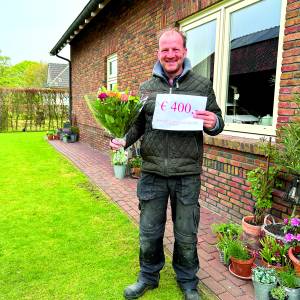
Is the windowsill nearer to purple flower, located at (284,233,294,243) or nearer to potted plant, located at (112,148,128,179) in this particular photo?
purple flower, located at (284,233,294,243)

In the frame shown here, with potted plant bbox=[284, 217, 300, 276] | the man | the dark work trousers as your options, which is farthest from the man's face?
potted plant bbox=[284, 217, 300, 276]

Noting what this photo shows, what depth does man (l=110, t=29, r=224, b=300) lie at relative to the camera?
7.64ft

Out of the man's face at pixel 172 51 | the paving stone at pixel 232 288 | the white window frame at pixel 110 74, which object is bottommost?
the paving stone at pixel 232 288

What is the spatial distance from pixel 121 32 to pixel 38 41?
83.2 metres

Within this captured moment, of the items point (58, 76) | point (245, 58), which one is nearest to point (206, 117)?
point (245, 58)

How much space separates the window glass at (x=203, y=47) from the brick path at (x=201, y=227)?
219 cm

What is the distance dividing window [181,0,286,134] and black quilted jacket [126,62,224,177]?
1714 mm

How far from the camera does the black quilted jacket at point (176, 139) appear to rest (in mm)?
2369

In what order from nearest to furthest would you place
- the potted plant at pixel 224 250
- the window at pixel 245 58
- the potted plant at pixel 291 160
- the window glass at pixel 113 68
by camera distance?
the potted plant at pixel 291 160 → the potted plant at pixel 224 250 → the window at pixel 245 58 → the window glass at pixel 113 68

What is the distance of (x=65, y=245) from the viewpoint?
356 centimetres

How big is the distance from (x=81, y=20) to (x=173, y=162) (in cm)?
843

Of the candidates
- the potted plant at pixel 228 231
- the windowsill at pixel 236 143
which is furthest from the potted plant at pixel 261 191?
the windowsill at pixel 236 143

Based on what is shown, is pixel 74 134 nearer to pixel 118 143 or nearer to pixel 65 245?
pixel 65 245

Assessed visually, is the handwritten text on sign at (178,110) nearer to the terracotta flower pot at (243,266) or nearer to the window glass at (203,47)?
the terracotta flower pot at (243,266)
